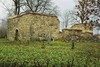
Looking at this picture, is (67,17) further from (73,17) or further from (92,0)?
(92,0)

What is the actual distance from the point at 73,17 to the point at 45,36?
2521cm

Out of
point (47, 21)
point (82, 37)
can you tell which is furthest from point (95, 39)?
point (47, 21)

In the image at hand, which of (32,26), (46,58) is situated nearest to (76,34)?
(32,26)

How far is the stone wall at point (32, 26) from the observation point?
36.1 m

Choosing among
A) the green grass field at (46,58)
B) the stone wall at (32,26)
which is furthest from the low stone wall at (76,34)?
the green grass field at (46,58)

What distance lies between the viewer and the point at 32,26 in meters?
36.2

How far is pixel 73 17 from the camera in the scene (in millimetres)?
59906

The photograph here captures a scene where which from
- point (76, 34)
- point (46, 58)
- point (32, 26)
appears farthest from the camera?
point (76, 34)

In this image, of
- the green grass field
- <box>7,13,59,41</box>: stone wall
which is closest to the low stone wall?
<box>7,13,59,41</box>: stone wall

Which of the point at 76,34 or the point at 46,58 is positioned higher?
the point at 76,34

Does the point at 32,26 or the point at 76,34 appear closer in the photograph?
the point at 32,26

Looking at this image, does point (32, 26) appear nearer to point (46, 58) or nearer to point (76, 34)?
point (76, 34)

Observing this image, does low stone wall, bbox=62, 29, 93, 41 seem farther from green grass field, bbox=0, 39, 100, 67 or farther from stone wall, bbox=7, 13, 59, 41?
green grass field, bbox=0, 39, 100, 67

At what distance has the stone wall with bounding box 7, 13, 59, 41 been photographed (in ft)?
119
